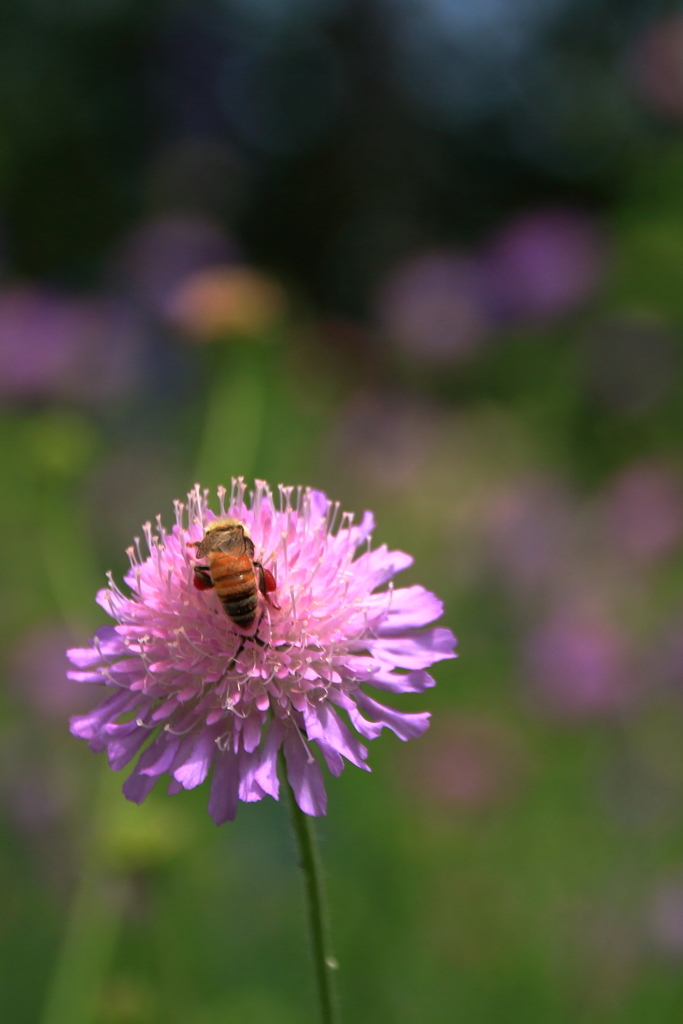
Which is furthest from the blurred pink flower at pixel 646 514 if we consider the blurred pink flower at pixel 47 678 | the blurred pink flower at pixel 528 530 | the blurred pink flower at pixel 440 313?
the blurred pink flower at pixel 440 313

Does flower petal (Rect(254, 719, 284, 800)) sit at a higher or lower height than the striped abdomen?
lower

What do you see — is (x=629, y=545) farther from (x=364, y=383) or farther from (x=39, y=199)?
(x=39, y=199)

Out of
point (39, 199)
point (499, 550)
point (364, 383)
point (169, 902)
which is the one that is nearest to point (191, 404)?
point (364, 383)

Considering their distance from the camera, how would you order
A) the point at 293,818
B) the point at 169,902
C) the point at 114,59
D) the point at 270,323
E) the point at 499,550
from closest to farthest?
the point at 293,818
the point at 169,902
the point at 270,323
the point at 499,550
the point at 114,59

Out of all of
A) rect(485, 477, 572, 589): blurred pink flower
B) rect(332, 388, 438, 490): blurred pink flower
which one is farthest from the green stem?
rect(332, 388, 438, 490): blurred pink flower

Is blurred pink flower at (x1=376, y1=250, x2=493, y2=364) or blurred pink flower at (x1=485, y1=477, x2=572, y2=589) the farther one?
blurred pink flower at (x1=376, y1=250, x2=493, y2=364)

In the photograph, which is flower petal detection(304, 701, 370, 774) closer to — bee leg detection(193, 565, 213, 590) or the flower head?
the flower head
